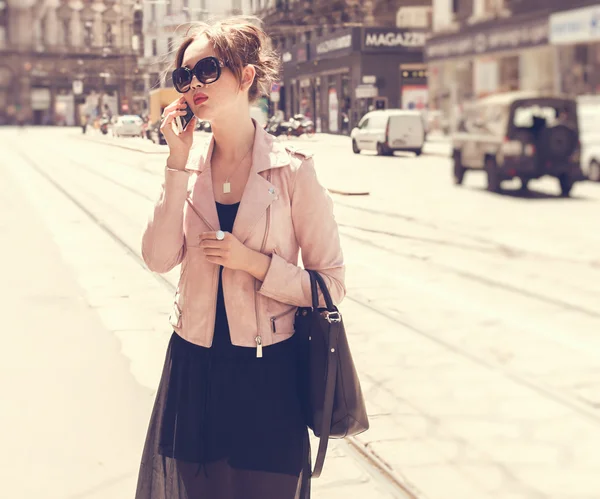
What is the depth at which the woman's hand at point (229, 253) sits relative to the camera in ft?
8.52

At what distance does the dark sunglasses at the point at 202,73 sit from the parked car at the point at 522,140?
17.7 m

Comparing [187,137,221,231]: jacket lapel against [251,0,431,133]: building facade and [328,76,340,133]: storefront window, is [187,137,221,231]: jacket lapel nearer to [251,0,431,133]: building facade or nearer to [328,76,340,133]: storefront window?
[328,76,340,133]: storefront window

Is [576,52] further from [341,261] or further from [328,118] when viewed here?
[341,261]

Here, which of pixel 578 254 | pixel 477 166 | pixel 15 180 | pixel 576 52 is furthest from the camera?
pixel 576 52

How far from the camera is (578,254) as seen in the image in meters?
11.4

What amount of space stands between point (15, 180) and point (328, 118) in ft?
25.9

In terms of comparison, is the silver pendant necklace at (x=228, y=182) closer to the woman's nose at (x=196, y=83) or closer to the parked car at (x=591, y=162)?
the woman's nose at (x=196, y=83)

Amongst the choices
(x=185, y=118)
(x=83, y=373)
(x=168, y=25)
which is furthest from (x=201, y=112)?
(x=83, y=373)

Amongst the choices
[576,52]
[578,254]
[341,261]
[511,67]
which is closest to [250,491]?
[341,261]

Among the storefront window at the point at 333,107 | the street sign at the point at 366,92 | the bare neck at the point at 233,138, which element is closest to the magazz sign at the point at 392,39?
the street sign at the point at 366,92

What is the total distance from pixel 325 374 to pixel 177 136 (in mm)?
728

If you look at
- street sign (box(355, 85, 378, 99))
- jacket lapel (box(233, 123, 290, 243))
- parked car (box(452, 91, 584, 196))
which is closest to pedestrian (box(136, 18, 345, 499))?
jacket lapel (box(233, 123, 290, 243))

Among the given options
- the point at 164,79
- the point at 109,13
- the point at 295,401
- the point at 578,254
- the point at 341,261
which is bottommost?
the point at 578,254

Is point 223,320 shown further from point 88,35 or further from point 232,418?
point 88,35
